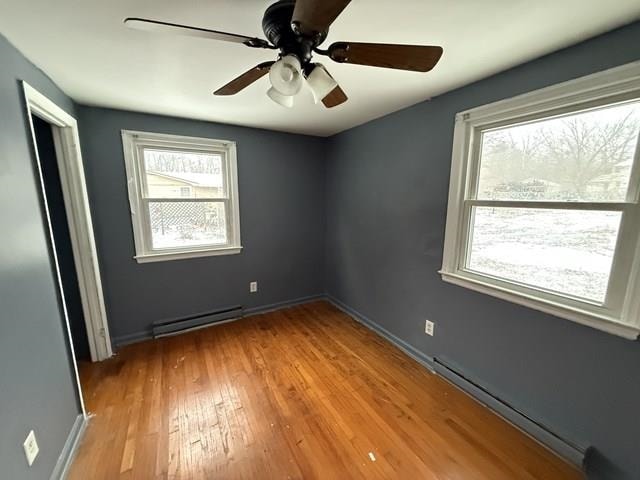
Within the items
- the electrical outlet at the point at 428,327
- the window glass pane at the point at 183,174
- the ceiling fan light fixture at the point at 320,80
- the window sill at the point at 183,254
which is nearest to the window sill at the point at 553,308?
the electrical outlet at the point at 428,327

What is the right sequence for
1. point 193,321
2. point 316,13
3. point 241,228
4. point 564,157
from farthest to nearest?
point 241,228 < point 193,321 < point 564,157 < point 316,13

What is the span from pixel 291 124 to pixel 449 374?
2.72 metres

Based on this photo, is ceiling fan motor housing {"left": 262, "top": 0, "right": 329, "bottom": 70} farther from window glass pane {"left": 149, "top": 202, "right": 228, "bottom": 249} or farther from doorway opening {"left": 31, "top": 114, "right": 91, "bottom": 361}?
window glass pane {"left": 149, "top": 202, "right": 228, "bottom": 249}

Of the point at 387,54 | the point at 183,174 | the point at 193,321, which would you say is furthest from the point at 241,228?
the point at 387,54

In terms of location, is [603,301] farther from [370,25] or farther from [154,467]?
[154,467]

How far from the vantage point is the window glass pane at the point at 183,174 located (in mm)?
2498

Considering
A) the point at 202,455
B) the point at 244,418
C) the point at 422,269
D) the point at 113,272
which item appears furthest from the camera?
the point at 113,272

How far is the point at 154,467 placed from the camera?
4.47ft

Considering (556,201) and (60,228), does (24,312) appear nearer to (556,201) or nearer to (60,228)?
(60,228)

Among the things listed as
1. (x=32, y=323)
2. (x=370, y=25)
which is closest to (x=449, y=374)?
(x=370, y=25)

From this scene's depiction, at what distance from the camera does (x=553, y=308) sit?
1444 millimetres

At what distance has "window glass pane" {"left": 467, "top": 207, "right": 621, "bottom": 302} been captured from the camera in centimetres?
133

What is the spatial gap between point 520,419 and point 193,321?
9.36 ft

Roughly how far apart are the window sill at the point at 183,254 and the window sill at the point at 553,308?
223cm
